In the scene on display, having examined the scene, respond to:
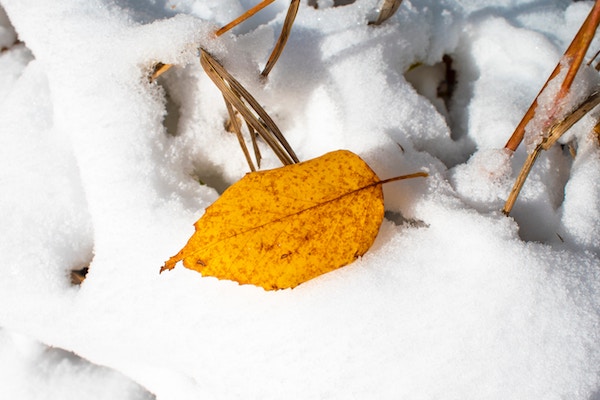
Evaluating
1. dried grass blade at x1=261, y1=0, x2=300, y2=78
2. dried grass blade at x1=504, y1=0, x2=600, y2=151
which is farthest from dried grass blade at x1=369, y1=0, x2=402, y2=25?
dried grass blade at x1=504, y1=0, x2=600, y2=151

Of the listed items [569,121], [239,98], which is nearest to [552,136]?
[569,121]

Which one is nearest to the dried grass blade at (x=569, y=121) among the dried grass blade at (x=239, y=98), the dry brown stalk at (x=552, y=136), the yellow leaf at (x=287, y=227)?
the dry brown stalk at (x=552, y=136)

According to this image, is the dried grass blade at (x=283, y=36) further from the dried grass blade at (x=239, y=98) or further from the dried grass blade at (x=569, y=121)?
the dried grass blade at (x=569, y=121)

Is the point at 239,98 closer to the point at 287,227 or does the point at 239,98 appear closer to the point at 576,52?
the point at 287,227

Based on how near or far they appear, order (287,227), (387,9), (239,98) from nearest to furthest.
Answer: (287,227) < (239,98) < (387,9)

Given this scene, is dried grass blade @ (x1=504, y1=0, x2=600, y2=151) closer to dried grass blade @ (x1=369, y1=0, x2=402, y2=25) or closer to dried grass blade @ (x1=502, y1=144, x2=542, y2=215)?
dried grass blade @ (x1=502, y1=144, x2=542, y2=215)

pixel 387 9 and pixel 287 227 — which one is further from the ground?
pixel 387 9
